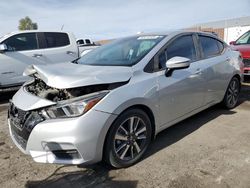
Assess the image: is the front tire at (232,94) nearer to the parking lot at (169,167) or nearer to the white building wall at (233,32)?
the parking lot at (169,167)

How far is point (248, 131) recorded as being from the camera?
4.27 m

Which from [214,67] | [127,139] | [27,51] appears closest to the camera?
[127,139]

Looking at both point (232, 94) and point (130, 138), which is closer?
point (130, 138)

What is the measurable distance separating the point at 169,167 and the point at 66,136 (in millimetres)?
1301

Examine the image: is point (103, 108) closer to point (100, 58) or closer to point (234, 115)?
point (100, 58)

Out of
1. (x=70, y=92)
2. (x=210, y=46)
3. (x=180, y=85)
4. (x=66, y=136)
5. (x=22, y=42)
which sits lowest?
(x=66, y=136)

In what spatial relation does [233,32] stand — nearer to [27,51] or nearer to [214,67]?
[27,51]

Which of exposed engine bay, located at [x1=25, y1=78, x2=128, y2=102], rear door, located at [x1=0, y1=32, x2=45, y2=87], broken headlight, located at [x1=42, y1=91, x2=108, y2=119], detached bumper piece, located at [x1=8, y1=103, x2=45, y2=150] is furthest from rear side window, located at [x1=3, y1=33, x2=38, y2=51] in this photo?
broken headlight, located at [x1=42, y1=91, x2=108, y2=119]

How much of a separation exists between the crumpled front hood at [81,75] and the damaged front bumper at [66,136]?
1.14ft

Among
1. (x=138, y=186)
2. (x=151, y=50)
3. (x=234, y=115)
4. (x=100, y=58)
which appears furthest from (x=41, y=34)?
(x=138, y=186)

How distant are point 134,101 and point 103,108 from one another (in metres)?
0.45

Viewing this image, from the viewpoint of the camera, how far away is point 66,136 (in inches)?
108

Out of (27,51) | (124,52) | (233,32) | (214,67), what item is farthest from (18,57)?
(233,32)

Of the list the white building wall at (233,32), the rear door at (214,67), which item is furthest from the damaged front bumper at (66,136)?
the white building wall at (233,32)
